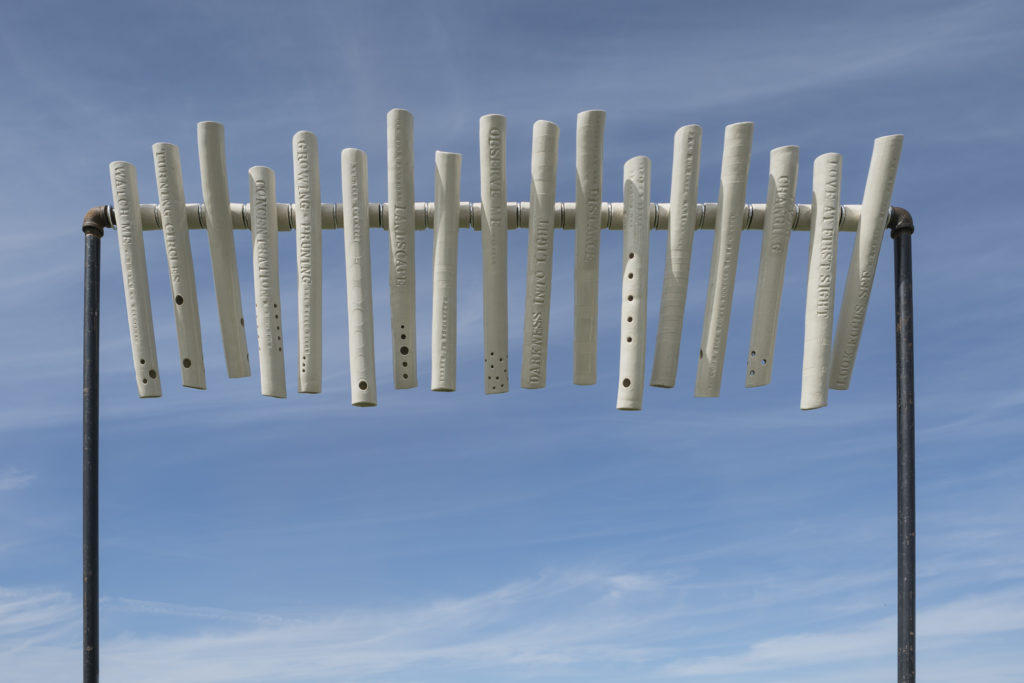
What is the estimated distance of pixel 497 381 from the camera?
241 inches

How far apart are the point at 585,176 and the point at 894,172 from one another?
193 cm

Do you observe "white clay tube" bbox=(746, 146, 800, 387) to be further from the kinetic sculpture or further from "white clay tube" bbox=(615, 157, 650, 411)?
"white clay tube" bbox=(615, 157, 650, 411)

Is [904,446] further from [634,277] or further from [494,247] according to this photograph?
[494,247]

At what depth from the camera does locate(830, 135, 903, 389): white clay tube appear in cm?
623

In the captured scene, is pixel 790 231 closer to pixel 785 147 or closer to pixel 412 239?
pixel 785 147

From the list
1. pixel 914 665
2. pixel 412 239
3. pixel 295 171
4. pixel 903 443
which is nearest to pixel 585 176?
pixel 412 239

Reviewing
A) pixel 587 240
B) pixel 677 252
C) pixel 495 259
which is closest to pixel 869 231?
pixel 677 252

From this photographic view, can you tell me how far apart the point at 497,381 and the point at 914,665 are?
2979 millimetres

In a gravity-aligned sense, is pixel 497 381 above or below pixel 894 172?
below

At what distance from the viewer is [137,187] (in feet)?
20.5

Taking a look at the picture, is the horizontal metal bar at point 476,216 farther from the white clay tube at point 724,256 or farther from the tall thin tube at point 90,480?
the tall thin tube at point 90,480

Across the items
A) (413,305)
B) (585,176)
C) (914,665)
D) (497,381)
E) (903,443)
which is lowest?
(914,665)

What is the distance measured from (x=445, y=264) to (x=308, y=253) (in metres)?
0.82

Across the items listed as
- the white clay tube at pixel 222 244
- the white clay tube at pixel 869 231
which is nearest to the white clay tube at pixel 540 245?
the white clay tube at pixel 222 244
